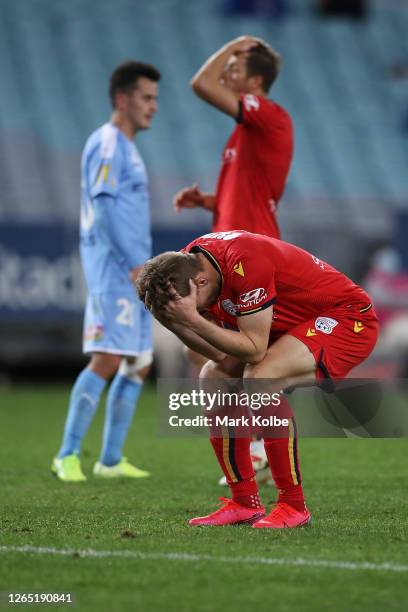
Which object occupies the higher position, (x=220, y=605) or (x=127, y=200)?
(x=127, y=200)

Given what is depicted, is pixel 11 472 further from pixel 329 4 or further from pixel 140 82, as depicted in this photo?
pixel 329 4

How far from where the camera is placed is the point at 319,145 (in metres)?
20.1

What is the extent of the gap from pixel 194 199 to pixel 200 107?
13645 mm

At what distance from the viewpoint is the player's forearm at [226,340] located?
4.48m

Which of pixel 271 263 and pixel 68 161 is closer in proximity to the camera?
pixel 271 263

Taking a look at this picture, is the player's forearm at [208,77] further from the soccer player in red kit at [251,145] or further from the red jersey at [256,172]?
the red jersey at [256,172]

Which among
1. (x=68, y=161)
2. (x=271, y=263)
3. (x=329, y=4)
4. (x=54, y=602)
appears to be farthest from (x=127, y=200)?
(x=329, y=4)

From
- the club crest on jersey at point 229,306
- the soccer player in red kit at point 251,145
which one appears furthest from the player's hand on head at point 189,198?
the club crest on jersey at point 229,306

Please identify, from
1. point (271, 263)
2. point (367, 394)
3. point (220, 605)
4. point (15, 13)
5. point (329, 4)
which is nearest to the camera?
point (220, 605)

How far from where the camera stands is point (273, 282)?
15.4 ft

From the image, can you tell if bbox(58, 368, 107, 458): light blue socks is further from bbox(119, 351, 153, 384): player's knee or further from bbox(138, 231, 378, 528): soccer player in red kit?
bbox(138, 231, 378, 528): soccer player in red kit

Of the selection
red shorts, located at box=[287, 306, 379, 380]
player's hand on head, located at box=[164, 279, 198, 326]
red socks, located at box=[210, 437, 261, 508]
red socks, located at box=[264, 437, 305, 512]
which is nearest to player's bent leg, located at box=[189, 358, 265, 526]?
red socks, located at box=[210, 437, 261, 508]

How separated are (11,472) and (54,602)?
143 inches

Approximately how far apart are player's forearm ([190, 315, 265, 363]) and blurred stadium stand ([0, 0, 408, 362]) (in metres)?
9.89
